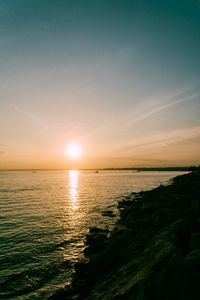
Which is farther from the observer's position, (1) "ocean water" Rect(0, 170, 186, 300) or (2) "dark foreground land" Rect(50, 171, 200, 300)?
(1) "ocean water" Rect(0, 170, 186, 300)

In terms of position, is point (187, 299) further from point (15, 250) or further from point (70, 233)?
point (70, 233)

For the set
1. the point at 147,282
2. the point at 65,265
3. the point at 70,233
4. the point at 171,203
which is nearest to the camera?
the point at 147,282

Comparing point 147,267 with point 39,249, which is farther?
point 39,249

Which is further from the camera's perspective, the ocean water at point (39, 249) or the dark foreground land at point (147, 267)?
the ocean water at point (39, 249)

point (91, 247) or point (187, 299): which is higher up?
point (187, 299)

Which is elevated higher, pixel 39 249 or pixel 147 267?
pixel 147 267

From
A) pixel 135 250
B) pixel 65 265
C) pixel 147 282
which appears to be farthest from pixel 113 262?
pixel 147 282

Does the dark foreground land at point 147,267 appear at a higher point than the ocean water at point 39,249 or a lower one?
higher

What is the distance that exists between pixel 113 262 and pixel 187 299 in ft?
23.0

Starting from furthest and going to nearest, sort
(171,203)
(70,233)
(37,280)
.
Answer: (171,203) < (70,233) < (37,280)

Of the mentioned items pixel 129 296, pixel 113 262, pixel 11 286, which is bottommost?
pixel 11 286

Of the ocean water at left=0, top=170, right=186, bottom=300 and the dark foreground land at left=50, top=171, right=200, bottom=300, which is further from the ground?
the dark foreground land at left=50, top=171, right=200, bottom=300

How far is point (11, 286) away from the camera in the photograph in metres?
12.7

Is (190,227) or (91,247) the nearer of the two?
(190,227)
